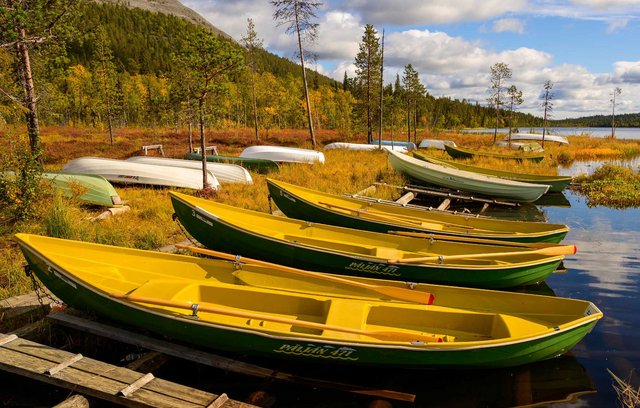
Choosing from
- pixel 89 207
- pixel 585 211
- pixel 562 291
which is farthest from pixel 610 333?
pixel 89 207

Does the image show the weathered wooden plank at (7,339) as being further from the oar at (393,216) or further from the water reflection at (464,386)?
the oar at (393,216)

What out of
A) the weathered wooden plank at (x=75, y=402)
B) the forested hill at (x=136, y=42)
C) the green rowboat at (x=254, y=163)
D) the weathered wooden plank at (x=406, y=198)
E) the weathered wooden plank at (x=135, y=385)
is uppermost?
the forested hill at (x=136, y=42)

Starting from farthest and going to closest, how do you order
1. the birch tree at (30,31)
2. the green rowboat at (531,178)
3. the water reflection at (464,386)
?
the green rowboat at (531,178)
the birch tree at (30,31)
the water reflection at (464,386)

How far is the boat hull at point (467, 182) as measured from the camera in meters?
16.2

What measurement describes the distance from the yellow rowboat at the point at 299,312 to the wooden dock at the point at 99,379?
2.72 feet

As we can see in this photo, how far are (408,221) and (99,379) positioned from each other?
801 centimetres

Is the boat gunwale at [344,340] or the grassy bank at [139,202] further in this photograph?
the grassy bank at [139,202]

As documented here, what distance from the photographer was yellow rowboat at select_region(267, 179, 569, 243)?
939 centimetres

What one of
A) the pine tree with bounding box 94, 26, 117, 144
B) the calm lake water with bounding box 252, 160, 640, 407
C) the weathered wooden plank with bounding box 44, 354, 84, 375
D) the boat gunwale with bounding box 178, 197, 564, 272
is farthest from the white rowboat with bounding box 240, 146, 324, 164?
the weathered wooden plank with bounding box 44, 354, 84, 375

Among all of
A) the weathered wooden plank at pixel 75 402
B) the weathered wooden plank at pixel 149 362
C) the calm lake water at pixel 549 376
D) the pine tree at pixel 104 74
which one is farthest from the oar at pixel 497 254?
the pine tree at pixel 104 74

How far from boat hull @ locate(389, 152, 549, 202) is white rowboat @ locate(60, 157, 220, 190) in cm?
893

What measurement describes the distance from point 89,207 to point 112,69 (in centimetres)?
2509

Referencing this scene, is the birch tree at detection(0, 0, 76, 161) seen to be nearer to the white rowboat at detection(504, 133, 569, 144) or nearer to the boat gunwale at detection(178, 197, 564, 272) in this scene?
the boat gunwale at detection(178, 197, 564, 272)

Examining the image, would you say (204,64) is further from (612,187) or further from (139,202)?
(612,187)
